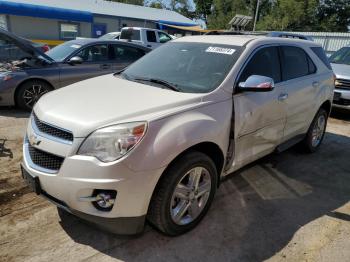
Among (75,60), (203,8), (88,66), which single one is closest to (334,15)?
(203,8)

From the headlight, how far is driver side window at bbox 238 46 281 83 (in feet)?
4.73

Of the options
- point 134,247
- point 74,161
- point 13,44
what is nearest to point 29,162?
point 74,161

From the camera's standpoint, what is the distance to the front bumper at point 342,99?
306 inches

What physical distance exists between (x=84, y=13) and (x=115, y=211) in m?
26.9

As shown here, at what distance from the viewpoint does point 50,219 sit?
3238 mm

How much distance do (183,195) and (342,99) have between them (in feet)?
20.7

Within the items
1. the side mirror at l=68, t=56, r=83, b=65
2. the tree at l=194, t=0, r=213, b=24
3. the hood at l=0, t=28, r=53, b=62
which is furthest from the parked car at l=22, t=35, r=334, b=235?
the tree at l=194, t=0, r=213, b=24

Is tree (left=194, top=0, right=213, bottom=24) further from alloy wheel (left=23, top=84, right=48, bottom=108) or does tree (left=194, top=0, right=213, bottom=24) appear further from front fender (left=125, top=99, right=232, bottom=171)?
front fender (left=125, top=99, right=232, bottom=171)

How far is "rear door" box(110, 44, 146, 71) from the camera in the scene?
27.0ft

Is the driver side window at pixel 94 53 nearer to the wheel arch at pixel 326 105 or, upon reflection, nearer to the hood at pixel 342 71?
the wheel arch at pixel 326 105

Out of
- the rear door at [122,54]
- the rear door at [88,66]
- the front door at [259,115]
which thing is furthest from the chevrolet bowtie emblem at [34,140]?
the rear door at [122,54]

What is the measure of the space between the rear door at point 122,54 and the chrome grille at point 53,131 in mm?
5435

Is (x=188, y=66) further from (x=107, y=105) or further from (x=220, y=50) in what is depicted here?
(x=107, y=105)

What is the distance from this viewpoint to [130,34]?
1661cm
